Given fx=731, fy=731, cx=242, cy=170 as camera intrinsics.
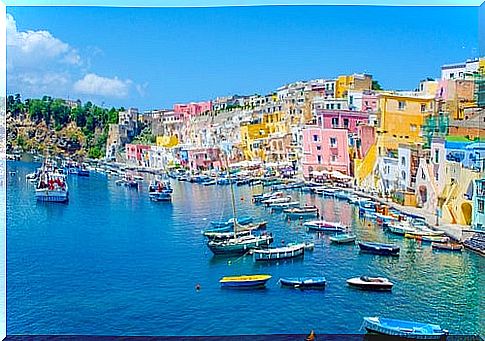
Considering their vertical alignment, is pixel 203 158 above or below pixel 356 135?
below

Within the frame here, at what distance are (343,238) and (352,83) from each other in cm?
109

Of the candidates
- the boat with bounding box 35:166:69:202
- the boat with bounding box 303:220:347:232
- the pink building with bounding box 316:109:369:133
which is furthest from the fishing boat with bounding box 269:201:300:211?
the boat with bounding box 35:166:69:202

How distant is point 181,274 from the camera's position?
5.07m

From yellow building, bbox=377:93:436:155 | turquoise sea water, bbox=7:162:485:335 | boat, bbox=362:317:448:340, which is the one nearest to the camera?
boat, bbox=362:317:448:340

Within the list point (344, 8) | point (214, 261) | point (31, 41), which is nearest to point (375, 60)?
point (344, 8)

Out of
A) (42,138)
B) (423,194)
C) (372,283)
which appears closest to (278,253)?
(372,283)

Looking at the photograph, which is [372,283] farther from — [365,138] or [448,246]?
[365,138]

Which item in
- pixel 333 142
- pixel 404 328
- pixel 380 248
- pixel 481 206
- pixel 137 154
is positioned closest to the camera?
pixel 404 328

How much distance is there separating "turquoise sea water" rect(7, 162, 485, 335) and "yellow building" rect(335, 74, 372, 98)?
2.59ft

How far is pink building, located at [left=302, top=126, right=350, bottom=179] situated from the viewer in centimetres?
518

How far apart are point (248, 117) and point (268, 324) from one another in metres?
1.45

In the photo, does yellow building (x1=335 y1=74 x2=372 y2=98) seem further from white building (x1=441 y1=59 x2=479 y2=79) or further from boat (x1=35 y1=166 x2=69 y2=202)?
boat (x1=35 y1=166 x2=69 y2=202)

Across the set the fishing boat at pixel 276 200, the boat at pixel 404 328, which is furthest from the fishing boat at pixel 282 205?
the boat at pixel 404 328

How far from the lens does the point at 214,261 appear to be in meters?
5.09
